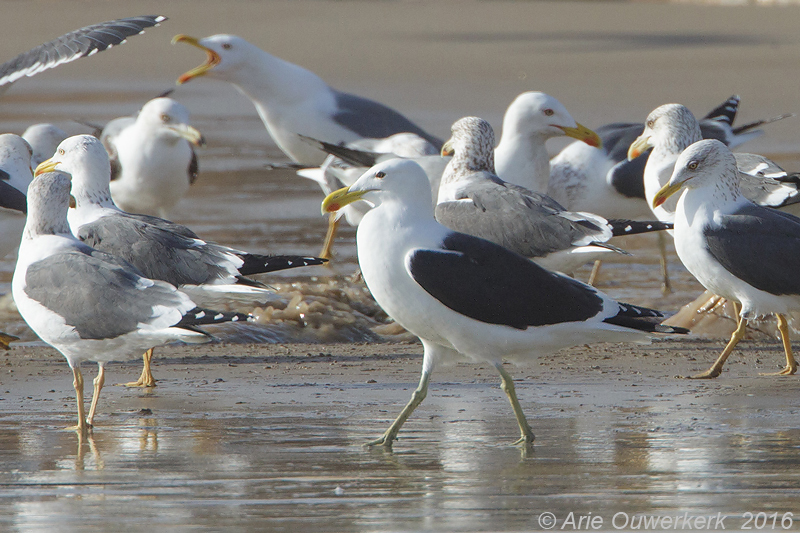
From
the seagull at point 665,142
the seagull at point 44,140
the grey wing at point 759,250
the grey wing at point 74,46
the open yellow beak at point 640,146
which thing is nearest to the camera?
the grey wing at point 759,250

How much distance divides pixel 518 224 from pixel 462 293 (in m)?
2.12

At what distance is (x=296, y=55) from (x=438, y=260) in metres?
20.7

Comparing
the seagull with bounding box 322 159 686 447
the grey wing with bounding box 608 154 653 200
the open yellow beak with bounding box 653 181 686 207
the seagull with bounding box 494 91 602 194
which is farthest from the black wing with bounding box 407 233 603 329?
the grey wing with bounding box 608 154 653 200

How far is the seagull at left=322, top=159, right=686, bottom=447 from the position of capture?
5.27 meters

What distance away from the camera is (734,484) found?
4531 mm

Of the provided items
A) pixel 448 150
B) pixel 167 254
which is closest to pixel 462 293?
pixel 167 254

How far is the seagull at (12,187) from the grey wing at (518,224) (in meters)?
2.75

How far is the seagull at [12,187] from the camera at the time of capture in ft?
26.8

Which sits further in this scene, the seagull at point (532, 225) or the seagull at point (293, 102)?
the seagull at point (293, 102)

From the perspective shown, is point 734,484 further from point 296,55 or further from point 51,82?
point 296,55

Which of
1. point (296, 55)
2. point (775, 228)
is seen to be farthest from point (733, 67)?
point (775, 228)

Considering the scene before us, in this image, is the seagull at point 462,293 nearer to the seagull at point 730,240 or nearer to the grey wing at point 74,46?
the seagull at point 730,240

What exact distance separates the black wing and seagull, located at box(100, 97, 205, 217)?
560 centimetres

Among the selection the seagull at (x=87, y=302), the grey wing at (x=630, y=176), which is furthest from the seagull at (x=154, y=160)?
the seagull at (x=87, y=302)
